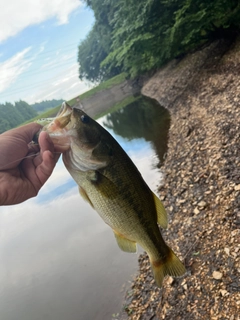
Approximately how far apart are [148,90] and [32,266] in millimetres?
21513

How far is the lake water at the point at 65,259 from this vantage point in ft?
23.4

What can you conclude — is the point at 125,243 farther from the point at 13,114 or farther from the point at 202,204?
the point at 13,114

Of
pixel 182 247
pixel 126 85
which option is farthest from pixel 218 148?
pixel 126 85

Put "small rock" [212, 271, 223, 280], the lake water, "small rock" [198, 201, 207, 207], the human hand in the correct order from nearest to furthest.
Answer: the human hand → "small rock" [212, 271, 223, 280] → "small rock" [198, 201, 207, 207] → the lake water

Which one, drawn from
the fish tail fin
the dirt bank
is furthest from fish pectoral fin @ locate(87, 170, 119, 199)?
the dirt bank

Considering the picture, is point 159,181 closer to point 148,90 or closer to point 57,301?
point 57,301

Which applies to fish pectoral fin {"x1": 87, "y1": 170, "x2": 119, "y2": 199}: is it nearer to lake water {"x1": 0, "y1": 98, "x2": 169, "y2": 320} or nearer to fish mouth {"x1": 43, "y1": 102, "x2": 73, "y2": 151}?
fish mouth {"x1": 43, "y1": 102, "x2": 73, "y2": 151}

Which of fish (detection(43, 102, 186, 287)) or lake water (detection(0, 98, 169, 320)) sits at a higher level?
fish (detection(43, 102, 186, 287))

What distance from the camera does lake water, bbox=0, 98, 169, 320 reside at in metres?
7.12

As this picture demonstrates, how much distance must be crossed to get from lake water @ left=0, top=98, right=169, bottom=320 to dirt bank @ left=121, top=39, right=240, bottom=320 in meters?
0.70

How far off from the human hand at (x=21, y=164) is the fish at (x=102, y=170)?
6.9 inches

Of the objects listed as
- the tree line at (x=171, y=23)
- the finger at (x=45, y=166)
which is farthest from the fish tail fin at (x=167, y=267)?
the tree line at (x=171, y=23)

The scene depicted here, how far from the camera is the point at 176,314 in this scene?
4988 mm

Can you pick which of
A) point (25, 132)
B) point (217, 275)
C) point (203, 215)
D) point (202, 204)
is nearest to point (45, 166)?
point (25, 132)
